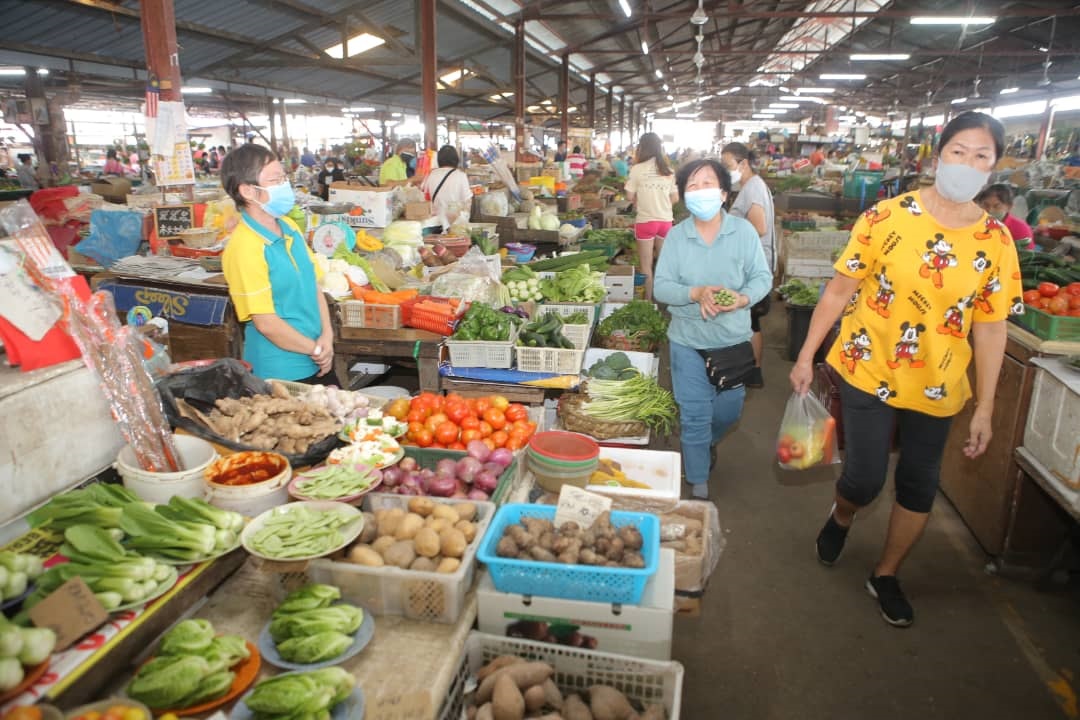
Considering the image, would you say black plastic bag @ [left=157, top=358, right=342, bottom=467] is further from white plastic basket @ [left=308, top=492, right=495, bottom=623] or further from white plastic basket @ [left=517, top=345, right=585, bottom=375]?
white plastic basket @ [left=517, top=345, right=585, bottom=375]

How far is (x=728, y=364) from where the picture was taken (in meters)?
3.93

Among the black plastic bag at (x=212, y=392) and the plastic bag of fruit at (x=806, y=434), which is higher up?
the black plastic bag at (x=212, y=392)

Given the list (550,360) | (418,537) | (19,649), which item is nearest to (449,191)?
(550,360)

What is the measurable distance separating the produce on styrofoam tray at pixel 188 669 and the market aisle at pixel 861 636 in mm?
1856

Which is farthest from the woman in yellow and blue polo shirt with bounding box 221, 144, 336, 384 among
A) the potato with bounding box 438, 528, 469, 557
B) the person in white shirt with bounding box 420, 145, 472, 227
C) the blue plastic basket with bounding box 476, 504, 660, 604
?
the person in white shirt with bounding box 420, 145, 472, 227

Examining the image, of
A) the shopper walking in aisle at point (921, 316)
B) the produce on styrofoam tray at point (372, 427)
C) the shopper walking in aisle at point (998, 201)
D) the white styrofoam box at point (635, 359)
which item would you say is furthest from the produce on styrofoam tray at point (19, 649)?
the shopper walking in aisle at point (998, 201)

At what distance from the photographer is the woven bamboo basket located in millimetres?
4129

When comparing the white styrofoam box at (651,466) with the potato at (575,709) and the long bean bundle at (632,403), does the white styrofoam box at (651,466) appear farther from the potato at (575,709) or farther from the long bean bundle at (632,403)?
the potato at (575,709)

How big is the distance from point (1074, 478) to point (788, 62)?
1253 inches

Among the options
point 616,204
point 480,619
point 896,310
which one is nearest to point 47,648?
point 480,619

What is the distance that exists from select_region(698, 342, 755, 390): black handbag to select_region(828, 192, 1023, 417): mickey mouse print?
95 cm

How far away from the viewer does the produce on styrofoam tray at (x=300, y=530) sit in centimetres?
193

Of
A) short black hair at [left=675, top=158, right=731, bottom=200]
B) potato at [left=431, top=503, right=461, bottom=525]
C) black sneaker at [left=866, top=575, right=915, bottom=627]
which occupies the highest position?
short black hair at [left=675, top=158, right=731, bottom=200]

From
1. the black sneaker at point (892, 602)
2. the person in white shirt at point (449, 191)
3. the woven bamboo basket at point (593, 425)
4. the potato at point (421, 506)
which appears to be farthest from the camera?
the person in white shirt at point (449, 191)
